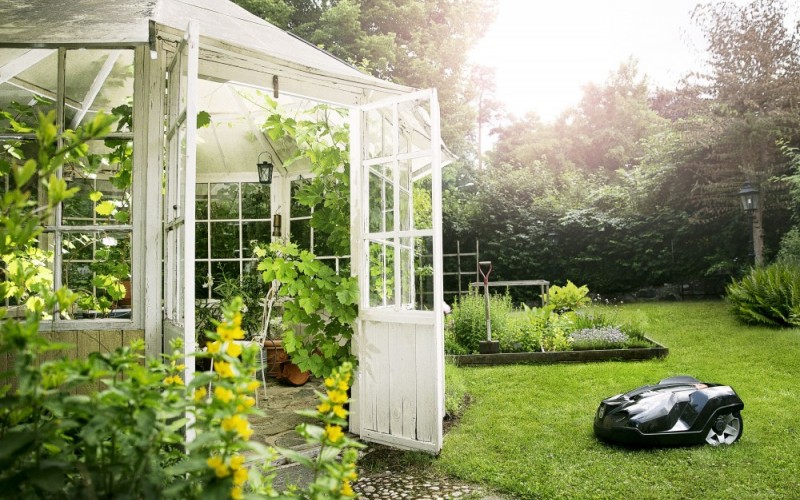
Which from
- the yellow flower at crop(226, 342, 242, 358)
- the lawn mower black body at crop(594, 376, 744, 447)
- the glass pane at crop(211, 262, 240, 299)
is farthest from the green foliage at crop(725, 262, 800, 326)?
the yellow flower at crop(226, 342, 242, 358)

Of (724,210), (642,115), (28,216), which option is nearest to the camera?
(28,216)

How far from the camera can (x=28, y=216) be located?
4.38 ft

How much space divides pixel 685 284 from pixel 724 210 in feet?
5.90

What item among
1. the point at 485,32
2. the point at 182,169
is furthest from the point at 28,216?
the point at 485,32

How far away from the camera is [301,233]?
709 centimetres

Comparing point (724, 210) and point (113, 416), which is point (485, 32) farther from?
point (113, 416)

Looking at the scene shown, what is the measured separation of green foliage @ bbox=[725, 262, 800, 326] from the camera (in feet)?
26.4

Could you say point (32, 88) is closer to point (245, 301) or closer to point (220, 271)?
point (245, 301)

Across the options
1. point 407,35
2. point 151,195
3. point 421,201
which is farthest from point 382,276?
point 407,35

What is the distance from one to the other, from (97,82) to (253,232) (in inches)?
162

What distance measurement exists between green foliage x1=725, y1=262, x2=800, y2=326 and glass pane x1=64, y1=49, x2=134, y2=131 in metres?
8.10

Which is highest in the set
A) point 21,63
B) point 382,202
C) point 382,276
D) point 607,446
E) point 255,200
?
point 21,63

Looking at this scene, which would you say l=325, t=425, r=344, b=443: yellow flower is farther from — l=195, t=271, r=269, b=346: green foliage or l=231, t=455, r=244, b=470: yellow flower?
l=195, t=271, r=269, b=346: green foliage

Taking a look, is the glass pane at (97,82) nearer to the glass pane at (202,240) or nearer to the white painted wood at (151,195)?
the white painted wood at (151,195)
